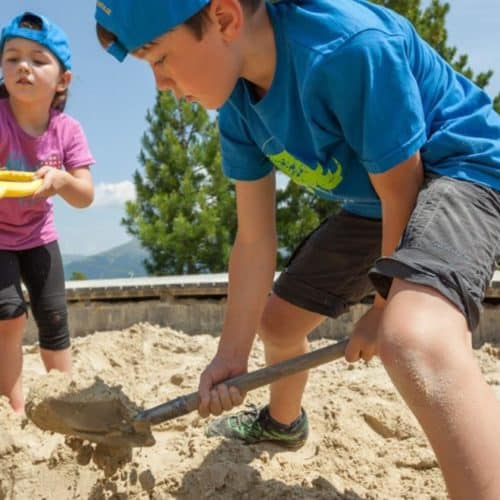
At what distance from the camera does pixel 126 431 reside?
6.54 feet

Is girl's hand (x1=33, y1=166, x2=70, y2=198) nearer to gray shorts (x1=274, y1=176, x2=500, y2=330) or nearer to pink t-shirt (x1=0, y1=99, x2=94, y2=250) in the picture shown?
pink t-shirt (x1=0, y1=99, x2=94, y2=250)

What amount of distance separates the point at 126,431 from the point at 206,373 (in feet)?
0.91

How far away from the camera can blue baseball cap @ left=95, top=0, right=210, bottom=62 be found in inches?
59.8

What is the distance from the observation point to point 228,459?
2.19 metres

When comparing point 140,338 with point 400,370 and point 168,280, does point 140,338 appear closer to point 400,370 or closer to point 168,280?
point 168,280

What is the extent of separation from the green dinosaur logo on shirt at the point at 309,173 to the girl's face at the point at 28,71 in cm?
134

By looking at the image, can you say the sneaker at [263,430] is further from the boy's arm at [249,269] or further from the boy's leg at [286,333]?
the boy's arm at [249,269]

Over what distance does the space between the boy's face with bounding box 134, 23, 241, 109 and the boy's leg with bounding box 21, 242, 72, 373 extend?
1445 millimetres

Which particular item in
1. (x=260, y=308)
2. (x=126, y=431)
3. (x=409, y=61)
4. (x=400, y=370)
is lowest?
(x=126, y=431)

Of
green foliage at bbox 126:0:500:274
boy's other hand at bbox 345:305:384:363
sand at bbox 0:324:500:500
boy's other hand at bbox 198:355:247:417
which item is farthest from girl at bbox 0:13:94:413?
A: green foliage at bbox 126:0:500:274

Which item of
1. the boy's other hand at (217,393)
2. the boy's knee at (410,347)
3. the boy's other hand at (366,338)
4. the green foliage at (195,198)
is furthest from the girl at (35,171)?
the green foliage at (195,198)

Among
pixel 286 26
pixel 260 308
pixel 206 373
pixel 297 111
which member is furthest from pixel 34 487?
pixel 286 26

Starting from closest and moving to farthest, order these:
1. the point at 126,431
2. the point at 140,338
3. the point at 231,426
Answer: the point at 126,431 → the point at 231,426 → the point at 140,338

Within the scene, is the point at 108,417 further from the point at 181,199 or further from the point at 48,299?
the point at 181,199
